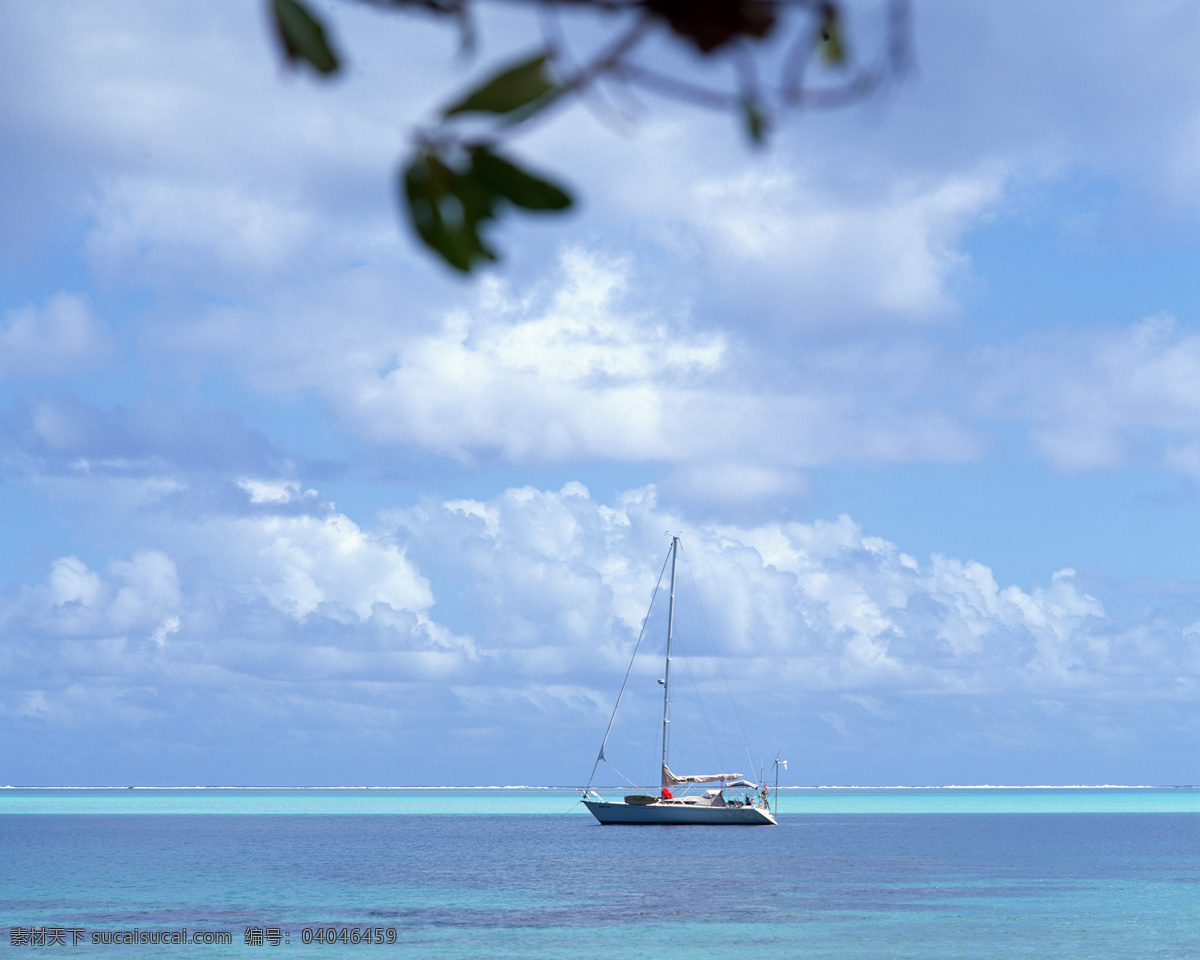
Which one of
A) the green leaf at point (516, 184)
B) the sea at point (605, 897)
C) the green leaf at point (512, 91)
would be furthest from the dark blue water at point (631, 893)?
the green leaf at point (512, 91)

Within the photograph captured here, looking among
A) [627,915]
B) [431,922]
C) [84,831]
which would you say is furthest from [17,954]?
[84,831]

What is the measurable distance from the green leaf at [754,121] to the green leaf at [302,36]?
64cm

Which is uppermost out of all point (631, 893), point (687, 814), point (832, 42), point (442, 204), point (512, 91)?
point (687, 814)

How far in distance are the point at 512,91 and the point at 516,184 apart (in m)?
0.14

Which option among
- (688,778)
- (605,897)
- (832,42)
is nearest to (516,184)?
(832,42)

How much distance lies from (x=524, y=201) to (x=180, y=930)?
48.6m

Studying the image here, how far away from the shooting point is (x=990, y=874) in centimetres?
7119

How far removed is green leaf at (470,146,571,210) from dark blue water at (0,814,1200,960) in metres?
40.1

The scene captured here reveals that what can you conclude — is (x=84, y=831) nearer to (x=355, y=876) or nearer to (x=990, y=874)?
(x=355, y=876)

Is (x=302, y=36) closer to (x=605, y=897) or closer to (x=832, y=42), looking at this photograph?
(x=832, y=42)

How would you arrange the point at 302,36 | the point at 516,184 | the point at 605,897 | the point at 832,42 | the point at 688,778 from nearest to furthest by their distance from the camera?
the point at 302,36
the point at 516,184
the point at 832,42
the point at 605,897
the point at 688,778

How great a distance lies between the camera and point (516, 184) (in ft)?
6.82

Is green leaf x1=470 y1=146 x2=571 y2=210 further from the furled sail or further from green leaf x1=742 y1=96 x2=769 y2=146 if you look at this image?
the furled sail

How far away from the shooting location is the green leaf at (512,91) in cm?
201
